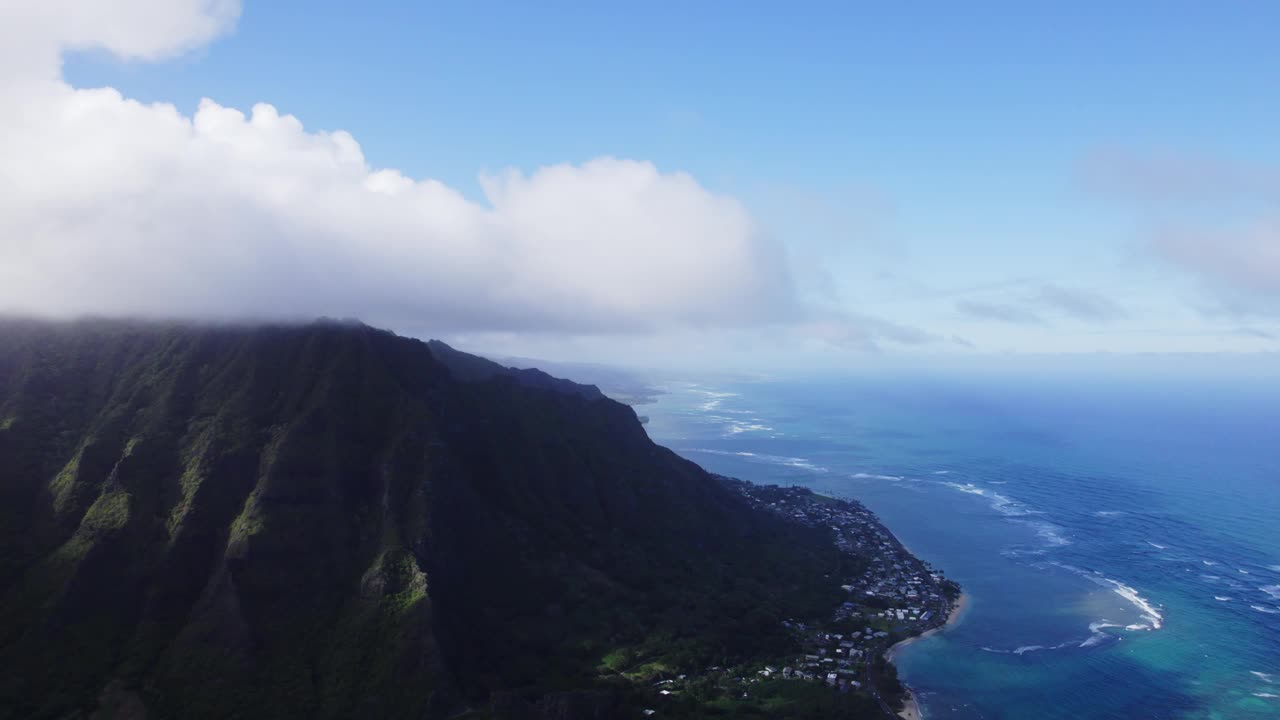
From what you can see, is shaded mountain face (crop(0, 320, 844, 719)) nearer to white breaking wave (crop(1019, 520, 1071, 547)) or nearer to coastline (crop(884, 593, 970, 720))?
coastline (crop(884, 593, 970, 720))

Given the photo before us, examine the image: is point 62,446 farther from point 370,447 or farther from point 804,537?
point 804,537

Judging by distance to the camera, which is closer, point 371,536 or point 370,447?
point 371,536

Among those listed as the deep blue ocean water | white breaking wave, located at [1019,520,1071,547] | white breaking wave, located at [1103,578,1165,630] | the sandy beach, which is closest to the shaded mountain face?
the sandy beach

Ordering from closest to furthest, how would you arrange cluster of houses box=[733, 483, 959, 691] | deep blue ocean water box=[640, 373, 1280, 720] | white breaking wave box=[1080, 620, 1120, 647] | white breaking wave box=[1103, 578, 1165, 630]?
1. deep blue ocean water box=[640, 373, 1280, 720]
2. cluster of houses box=[733, 483, 959, 691]
3. white breaking wave box=[1080, 620, 1120, 647]
4. white breaking wave box=[1103, 578, 1165, 630]

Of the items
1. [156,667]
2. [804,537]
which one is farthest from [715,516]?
[156,667]

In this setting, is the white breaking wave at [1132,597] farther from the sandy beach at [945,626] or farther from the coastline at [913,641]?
the coastline at [913,641]
